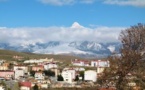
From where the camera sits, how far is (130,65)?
1564 cm

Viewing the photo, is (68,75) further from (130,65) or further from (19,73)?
(130,65)

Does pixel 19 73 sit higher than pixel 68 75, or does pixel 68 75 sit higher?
pixel 19 73

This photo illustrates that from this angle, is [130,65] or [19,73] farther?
[19,73]

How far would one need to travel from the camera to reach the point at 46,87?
303 feet

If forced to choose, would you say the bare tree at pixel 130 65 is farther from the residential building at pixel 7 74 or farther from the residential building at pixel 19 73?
the residential building at pixel 19 73

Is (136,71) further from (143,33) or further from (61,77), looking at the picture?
(61,77)

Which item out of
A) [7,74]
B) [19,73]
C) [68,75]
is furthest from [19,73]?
[68,75]

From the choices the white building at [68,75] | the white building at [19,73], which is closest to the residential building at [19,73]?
the white building at [19,73]

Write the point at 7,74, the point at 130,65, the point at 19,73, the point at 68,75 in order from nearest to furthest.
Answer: the point at 130,65
the point at 68,75
the point at 7,74
the point at 19,73

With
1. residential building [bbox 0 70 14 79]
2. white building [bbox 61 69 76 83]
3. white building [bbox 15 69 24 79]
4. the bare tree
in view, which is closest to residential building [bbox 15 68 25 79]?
white building [bbox 15 69 24 79]

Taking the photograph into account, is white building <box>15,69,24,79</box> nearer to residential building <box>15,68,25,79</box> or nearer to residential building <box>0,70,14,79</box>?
residential building <box>15,68,25,79</box>

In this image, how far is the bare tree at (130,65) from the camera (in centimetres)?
1560

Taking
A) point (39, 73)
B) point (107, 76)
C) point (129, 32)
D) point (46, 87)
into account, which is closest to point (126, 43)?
point (129, 32)

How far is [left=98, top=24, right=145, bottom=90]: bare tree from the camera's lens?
15.6 metres
